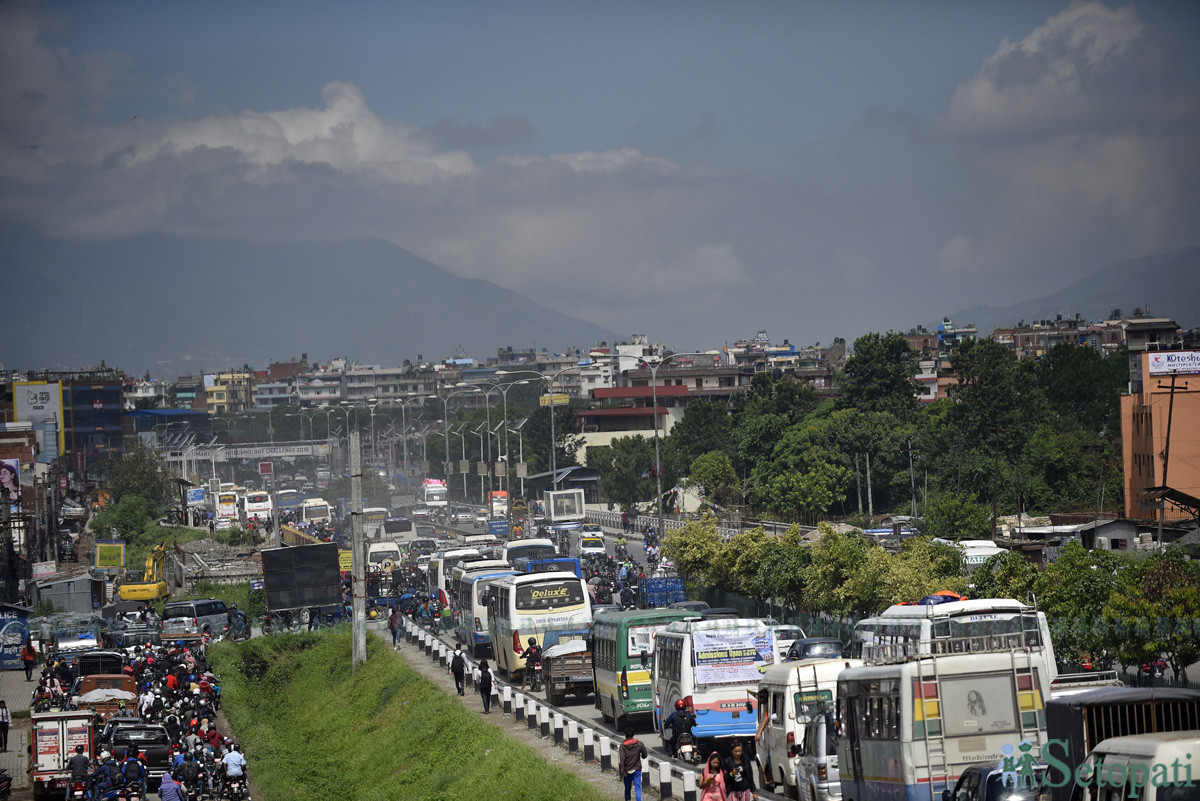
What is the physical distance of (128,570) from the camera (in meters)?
73.6

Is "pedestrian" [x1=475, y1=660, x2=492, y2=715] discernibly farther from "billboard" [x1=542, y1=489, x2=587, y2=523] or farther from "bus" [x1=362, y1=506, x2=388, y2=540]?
"bus" [x1=362, y1=506, x2=388, y2=540]

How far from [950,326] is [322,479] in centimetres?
9104

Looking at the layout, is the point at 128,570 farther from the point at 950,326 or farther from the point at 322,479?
the point at 950,326

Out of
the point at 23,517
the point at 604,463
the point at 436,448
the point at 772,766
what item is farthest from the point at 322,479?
the point at 772,766

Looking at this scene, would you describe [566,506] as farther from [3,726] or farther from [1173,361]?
[3,726]

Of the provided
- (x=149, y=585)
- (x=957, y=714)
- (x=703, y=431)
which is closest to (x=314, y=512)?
(x=703, y=431)

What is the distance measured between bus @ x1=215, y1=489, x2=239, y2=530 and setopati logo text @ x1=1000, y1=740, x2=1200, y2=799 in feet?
279

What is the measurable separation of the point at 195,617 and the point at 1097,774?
4240 centimetres

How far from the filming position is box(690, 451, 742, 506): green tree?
281 feet

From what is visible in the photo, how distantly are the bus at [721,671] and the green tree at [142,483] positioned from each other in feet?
298

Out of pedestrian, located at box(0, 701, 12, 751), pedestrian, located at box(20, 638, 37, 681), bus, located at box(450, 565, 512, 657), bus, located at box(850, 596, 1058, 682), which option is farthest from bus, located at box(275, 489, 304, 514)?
bus, located at box(850, 596, 1058, 682)

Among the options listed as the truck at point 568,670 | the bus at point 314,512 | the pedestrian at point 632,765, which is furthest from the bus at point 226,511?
the pedestrian at point 632,765

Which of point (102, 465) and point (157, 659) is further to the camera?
point (102, 465)

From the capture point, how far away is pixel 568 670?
2773 cm
